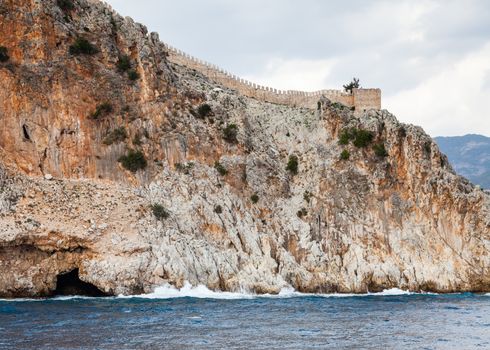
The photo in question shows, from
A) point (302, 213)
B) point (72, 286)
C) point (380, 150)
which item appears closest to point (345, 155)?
point (380, 150)

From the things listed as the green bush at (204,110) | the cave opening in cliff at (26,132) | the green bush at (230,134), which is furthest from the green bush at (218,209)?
the cave opening in cliff at (26,132)

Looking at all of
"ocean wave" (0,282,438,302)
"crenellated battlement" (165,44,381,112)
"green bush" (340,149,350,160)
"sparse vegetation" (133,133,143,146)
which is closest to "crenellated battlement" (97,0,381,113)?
"crenellated battlement" (165,44,381,112)

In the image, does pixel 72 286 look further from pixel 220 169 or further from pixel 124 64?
pixel 124 64

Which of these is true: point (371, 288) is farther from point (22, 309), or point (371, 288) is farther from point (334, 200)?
point (22, 309)

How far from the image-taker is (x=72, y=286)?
5297cm

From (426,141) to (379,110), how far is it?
527 centimetres

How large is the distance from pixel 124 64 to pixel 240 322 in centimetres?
3015

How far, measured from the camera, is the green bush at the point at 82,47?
59625 millimetres

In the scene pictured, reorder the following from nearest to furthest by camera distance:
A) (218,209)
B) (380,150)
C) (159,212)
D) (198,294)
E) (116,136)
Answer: (198,294) < (159,212) < (218,209) < (116,136) < (380,150)

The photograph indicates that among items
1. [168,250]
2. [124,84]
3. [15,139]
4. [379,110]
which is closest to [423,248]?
[379,110]

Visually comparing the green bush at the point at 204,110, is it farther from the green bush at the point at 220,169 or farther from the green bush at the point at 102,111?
the green bush at the point at 102,111

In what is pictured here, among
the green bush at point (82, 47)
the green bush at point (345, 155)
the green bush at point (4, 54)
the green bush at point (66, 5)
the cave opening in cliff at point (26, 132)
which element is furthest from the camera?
the green bush at point (345, 155)

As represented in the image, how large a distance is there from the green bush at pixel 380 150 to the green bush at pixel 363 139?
2.47 ft

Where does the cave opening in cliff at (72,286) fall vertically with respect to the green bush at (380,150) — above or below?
below
